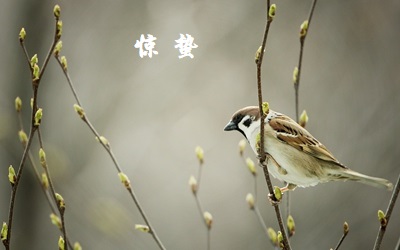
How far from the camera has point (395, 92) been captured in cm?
163

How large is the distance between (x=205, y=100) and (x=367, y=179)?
3.71 ft

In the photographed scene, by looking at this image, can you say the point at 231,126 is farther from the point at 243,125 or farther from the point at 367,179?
the point at 367,179

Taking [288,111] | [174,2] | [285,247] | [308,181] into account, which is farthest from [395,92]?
[285,247]

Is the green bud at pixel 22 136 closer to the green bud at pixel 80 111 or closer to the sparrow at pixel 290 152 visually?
the green bud at pixel 80 111

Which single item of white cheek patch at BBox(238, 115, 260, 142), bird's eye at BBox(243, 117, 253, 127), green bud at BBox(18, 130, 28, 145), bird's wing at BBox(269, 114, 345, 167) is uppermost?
green bud at BBox(18, 130, 28, 145)

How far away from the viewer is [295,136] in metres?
0.71

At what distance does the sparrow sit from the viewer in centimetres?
66

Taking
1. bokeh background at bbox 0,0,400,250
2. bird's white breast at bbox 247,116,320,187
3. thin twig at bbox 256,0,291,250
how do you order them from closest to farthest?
thin twig at bbox 256,0,291,250 → bird's white breast at bbox 247,116,320,187 → bokeh background at bbox 0,0,400,250

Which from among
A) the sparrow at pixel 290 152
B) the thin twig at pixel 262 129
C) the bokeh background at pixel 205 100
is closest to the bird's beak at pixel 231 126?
the sparrow at pixel 290 152

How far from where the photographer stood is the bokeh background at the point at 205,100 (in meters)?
1.47

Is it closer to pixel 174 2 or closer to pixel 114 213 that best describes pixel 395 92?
pixel 174 2

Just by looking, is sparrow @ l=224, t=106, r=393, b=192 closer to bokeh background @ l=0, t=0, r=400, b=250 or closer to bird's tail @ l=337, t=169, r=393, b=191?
bird's tail @ l=337, t=169, r=393, b=191

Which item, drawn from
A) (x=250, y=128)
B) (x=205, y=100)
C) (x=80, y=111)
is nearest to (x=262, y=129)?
(x=250, y=128)

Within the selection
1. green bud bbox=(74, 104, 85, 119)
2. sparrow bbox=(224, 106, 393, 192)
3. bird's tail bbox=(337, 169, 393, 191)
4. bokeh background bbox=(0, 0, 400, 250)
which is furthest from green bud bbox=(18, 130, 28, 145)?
bokeh background bbox=(0, 0, 400, 250)
